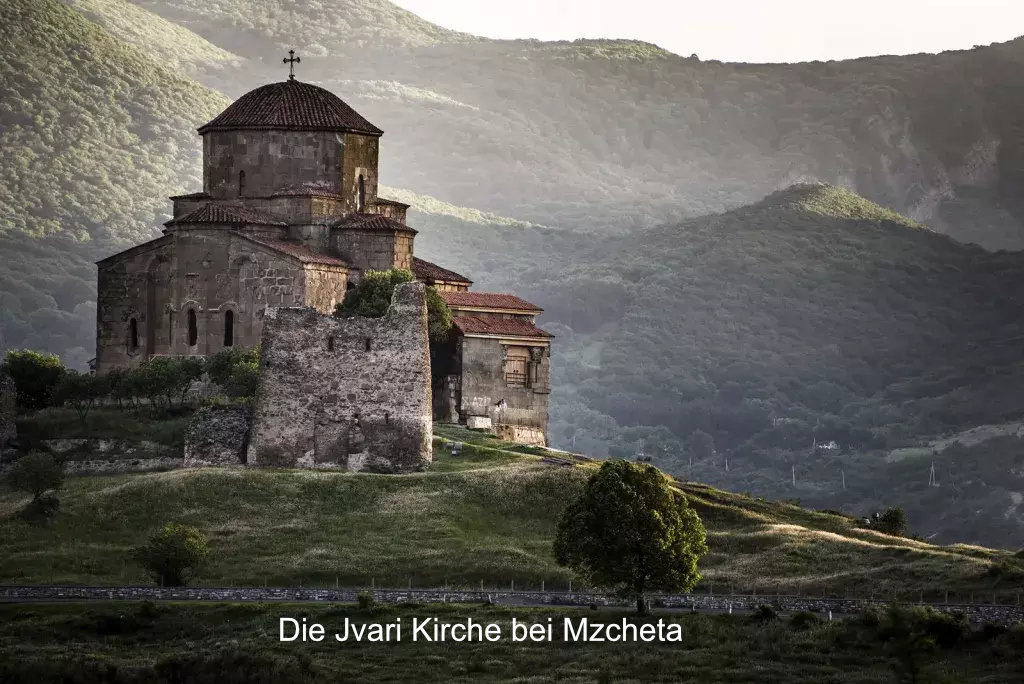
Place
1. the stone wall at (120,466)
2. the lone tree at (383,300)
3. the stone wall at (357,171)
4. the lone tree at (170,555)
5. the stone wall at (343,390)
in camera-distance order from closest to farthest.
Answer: the lone tree at (170,555) < the stone wall at (343,390) < the stone wall at (120,466) < the lone tree at (383,300) < the stone wall at (357,171)

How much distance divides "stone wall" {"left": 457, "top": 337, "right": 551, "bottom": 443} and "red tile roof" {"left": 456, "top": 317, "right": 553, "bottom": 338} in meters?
0.42

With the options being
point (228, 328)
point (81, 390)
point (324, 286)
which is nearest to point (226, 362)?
point (228, 328)

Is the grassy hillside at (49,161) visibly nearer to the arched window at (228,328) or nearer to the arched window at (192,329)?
the arched window at (192,329)

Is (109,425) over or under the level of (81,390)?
under

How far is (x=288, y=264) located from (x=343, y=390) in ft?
39.1

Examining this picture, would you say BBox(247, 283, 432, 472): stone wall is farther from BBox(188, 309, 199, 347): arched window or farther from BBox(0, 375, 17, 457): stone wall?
BBox(188, 309, 199, 347): arched window

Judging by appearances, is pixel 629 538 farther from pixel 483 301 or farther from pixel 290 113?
pixel 290 113

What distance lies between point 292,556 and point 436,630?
39.1 ft

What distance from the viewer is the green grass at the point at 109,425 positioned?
86188 millimetres

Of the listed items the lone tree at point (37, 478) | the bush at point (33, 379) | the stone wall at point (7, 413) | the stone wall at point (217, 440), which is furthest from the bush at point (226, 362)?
the lone tree at point (37, 478)

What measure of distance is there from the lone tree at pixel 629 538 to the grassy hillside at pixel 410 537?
436 centimetres

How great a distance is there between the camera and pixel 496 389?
10044 centimetres

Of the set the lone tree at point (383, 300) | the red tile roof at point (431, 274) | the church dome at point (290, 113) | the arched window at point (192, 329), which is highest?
the church dome at point (290, 113)

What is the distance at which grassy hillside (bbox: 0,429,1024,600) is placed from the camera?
72.7 m
